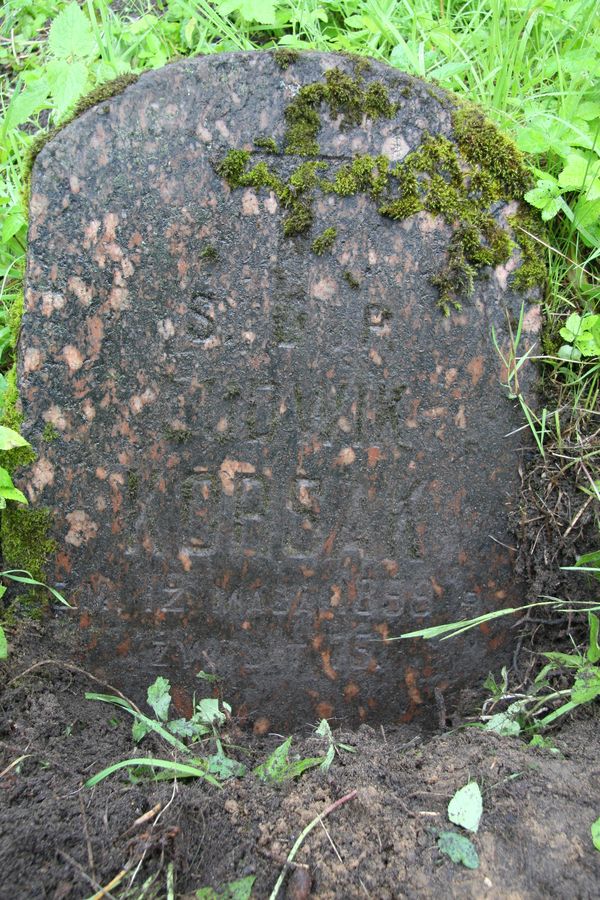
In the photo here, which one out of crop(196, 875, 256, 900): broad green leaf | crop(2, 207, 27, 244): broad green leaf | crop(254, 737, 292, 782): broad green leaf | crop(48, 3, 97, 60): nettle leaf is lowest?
crop(254, 737, 292, 782): broad green leaf

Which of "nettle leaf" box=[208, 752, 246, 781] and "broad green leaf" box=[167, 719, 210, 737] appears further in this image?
"broad green leaf" box=[167, 719, 210, 737]

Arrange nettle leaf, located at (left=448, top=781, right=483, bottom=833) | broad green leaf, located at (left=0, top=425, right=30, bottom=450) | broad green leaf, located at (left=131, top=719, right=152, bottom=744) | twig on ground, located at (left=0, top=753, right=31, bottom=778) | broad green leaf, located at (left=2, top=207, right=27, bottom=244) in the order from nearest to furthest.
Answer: nettle leaf, located at (left=448, top=781, right=483, bottom=833), twig on ground, located at (left=0, top=753, right=31, bottom=778), broad green leaf, located at (left=0, top=425, right=30, bottom=450), broad green leaf, located at (left=131, top=719, right=152, bottom=744), broad green leaf, located at (left=2, top=207, right=27, bottom=244)

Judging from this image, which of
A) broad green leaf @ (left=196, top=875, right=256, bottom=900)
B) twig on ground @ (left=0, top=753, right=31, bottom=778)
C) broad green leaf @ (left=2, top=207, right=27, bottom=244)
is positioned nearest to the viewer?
broad green leaf @ (left=196, top=875, right=256, bottom=900)

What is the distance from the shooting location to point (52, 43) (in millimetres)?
1779

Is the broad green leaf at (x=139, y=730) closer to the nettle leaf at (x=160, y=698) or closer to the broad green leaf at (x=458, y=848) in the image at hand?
the nettle leaf at (x=160, y=698)

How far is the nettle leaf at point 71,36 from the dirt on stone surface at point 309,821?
160cm

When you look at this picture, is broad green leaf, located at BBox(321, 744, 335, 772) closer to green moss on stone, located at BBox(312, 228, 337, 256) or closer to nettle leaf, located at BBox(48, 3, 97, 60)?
green moss on stone, located at BBox(312, 228, 337, 256)

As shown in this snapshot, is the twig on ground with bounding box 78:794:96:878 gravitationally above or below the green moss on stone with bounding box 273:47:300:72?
below

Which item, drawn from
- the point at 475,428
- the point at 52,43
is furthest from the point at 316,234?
the point at 52,43

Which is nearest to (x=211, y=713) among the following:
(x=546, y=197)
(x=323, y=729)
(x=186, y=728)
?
(x=186, y=728)

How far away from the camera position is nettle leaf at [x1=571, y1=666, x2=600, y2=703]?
1.67 metres

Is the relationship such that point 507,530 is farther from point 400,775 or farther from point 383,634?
point 400,775

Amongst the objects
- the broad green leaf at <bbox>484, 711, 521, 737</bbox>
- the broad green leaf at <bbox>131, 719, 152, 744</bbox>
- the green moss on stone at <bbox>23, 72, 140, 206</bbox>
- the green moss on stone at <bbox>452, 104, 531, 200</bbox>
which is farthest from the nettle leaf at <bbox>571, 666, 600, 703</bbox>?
the green moss on stone at <bbox>23, 72, 140, 206</bbox>

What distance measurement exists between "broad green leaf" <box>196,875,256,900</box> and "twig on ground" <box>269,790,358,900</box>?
1.7 inches
